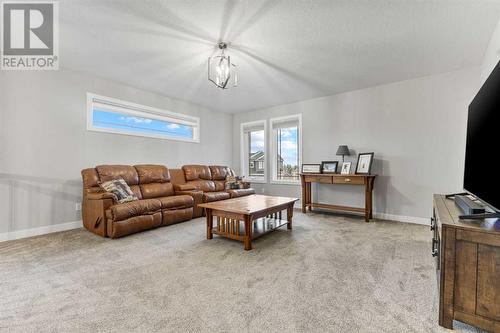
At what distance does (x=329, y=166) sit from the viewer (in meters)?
4.78

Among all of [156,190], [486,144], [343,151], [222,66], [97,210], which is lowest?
[97,210]

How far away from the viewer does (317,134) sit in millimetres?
5098

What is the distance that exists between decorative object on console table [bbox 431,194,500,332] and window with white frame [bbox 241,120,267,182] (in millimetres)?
4709

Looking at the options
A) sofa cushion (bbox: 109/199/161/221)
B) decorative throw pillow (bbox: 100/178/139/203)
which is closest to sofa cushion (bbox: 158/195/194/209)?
sofa cushion (bbox: 109/199/161/221)

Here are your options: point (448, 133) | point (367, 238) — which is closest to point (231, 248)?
point (367, 238)

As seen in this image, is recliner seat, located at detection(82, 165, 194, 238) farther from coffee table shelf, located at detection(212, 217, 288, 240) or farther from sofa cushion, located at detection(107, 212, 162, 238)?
coffee table shelf, located at detection(212, 217, 288, 240)

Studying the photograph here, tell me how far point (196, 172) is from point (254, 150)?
1886 mm

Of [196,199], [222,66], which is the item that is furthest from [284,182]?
[222,66]

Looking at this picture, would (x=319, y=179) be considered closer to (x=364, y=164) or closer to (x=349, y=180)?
(x=349, y=180)

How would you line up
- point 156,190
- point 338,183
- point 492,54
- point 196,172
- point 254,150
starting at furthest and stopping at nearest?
point 254,150
point 196,172
point 338,183
point 156,190
point 492,54

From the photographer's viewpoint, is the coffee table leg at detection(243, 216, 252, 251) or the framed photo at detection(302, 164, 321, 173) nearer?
the coffee table leg at detection(243, 216, 252, 251)

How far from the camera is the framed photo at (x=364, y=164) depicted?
164 inches

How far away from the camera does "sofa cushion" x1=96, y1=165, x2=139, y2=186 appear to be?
12.0 feet

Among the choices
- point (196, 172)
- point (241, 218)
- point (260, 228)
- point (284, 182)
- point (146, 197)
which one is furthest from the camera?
point (284, 182)
